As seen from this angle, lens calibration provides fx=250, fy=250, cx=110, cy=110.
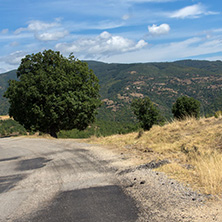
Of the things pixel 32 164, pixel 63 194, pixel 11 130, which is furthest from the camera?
pixel 11 130

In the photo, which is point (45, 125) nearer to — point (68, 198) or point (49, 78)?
point (49, 78)

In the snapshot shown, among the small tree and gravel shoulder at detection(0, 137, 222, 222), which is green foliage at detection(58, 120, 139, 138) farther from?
gravel shoulder at detection(0, 137, 222, 222)

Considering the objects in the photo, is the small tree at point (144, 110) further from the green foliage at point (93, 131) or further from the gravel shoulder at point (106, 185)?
the gravel shoulder at point (106, 185)

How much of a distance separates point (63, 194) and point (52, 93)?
60.5 ft

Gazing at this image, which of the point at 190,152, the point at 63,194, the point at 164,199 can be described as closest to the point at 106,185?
the point at 63,194

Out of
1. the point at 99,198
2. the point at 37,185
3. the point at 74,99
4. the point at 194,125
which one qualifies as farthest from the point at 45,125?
the point at 99,198

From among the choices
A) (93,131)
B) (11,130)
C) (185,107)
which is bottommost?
(93,131)

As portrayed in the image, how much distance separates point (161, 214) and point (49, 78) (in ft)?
68.7

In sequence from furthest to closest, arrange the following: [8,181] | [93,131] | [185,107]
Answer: [93,131]
[185,107]
[8,181]

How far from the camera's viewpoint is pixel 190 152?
9016mm

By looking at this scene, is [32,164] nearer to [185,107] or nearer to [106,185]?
[106,185]

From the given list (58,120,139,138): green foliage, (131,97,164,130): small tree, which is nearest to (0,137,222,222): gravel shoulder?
(58,120,139,138): green foliage

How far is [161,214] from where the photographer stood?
172 inches

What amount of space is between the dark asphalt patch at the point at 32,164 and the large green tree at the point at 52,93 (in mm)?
12416
